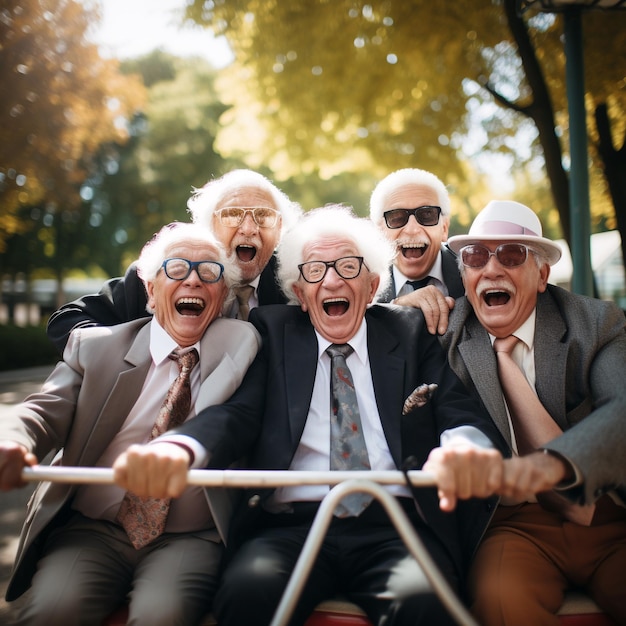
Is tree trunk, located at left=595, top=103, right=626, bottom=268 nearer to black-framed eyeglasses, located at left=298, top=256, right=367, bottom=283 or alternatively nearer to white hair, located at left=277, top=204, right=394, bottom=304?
white hair, located at left=277, top=204, right=394, bottom=304

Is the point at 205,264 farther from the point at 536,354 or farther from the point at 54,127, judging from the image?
the point at 54,127

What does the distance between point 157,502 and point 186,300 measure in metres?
0.88

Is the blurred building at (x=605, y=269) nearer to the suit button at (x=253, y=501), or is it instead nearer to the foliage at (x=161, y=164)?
the foliage at (x=161, y=164)

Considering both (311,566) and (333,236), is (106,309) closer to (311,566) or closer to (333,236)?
(333,236)

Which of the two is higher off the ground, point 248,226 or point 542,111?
point 542,111

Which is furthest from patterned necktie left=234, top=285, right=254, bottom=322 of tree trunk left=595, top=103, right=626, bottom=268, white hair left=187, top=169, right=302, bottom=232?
tree trunk left=595, top=103, right=626, bottom=268

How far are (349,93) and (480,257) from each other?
6.09m

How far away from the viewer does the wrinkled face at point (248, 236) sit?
384cm

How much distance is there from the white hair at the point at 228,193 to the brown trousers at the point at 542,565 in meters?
2.24

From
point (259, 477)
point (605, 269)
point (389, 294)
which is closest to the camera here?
point (259, 477)

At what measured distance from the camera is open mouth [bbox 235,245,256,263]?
3.86 meters

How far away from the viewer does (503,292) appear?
298 centimetres

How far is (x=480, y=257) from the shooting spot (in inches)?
119

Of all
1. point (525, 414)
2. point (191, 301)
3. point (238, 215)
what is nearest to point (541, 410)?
point (525, 414)
